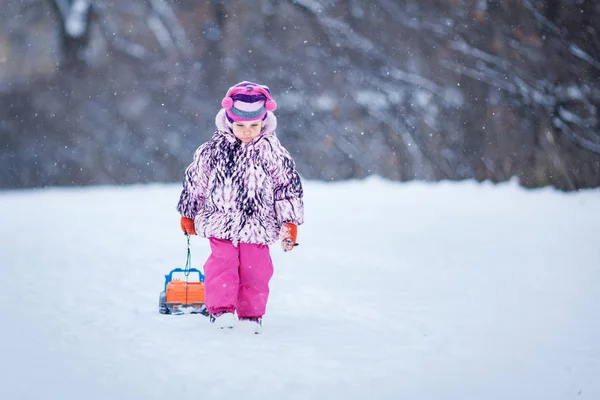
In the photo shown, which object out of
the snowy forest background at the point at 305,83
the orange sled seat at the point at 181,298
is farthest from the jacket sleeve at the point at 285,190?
the snowy forest background at the point at 305,83

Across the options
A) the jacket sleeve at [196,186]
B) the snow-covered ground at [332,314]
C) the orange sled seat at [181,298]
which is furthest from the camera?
the orange sled seat at [181,298]

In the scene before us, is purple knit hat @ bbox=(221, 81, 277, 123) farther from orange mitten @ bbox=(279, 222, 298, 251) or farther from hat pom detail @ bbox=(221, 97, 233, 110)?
orange mitten @ bbox=(279, 222, 298, 251)

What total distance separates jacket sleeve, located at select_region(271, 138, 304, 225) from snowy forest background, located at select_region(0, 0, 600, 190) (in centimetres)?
831

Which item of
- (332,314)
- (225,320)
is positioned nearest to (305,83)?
(332,314)

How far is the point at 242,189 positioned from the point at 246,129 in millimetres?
308

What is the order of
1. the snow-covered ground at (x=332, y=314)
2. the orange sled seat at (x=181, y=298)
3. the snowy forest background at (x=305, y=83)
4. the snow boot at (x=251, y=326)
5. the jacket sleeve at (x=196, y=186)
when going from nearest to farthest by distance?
the snow-covered ground at (x=332, y=314) → the snow boot at (x=251, y=326) → the jacket sleeve at (x=196, y=186) → the orange sled seat at (x=181, y=298) → the snowy forest background at (x=305, y=83)

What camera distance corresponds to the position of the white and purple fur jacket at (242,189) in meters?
4.16

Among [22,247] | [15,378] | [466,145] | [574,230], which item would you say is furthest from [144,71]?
[15,378]

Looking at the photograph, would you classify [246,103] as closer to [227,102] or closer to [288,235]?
[227,102]

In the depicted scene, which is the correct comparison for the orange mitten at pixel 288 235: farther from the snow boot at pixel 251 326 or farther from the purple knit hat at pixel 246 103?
the purple knit hat at pixel 246 103

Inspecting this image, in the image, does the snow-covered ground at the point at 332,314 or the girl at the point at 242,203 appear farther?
the girl at the point at 242,203

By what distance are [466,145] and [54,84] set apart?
6.52 metres

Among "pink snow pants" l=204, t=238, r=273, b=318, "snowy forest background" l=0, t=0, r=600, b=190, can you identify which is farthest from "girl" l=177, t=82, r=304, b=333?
"snowy forest background" l=0, t=0, r=600, b=190

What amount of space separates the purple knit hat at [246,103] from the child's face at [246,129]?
2 centimetres
